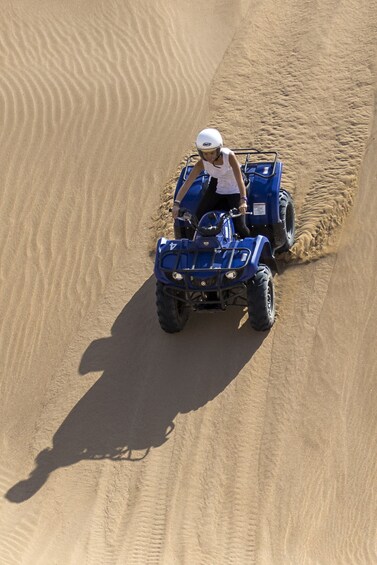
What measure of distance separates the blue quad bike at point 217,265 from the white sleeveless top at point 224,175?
270 mm

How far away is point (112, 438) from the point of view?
9859 millimetres

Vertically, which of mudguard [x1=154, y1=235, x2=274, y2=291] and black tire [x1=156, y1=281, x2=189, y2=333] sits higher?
mudguard [x1=154, y1=235, x2=274, y2=291]

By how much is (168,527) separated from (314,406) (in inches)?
69.6

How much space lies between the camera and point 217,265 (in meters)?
9.86

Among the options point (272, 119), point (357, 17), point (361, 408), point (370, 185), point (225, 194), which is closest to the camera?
point (361, 408)

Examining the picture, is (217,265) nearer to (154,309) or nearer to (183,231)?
(183,231)

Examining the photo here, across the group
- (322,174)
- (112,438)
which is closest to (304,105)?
(322,174)

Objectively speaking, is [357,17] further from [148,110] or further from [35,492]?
[35,492]

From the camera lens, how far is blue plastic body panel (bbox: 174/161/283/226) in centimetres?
1083

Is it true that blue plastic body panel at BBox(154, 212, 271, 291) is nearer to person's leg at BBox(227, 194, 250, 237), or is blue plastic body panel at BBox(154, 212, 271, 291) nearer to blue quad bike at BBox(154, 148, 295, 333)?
blue quad bike at BBox(154, 148, 295, 333)

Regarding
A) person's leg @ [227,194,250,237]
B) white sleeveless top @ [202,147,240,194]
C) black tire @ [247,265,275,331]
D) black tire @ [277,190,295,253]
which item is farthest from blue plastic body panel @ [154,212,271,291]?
black tire @ [277,190,295,253]

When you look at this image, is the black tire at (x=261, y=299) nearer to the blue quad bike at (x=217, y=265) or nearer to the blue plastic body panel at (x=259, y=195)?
the blue quad bike at (x=217, y=265)

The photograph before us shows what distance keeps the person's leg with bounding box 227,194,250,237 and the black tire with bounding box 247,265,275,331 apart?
1.75 feet

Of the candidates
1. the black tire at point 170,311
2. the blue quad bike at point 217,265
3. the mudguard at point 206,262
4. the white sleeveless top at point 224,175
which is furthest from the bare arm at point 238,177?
the black tire at point 170,311
